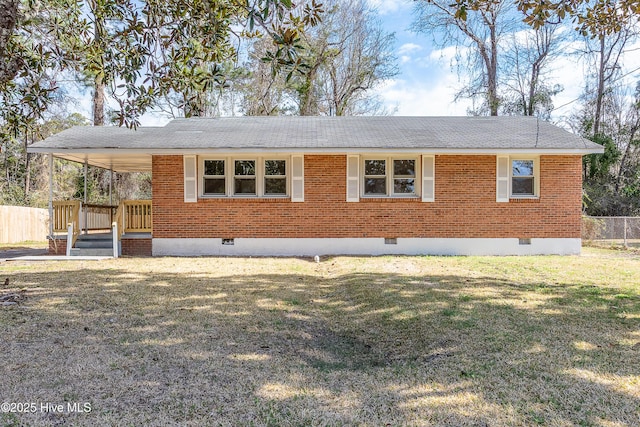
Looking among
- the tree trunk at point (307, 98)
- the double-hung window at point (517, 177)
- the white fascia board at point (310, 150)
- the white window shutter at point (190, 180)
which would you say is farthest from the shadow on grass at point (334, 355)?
the tree trunk at point (307, 98)

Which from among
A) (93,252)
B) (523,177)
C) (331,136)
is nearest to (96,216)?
(93,252)

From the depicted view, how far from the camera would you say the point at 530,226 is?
40.4 feet

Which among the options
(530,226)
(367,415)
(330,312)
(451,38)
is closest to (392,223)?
(530,226)

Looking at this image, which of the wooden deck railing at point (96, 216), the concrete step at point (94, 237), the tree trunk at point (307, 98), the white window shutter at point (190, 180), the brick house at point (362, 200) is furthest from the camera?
the tree trunk at point (307, 98)

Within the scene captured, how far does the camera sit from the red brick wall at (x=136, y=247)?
12.8 metres

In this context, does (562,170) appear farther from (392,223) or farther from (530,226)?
(392,223)

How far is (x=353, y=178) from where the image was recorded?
12164mm

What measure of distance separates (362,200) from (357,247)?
1.34 metres

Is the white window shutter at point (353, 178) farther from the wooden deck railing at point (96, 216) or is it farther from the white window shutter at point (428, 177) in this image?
the wooden deck railing at point (96, 216)

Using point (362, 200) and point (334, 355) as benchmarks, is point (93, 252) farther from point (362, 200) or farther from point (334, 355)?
point (334, 355)

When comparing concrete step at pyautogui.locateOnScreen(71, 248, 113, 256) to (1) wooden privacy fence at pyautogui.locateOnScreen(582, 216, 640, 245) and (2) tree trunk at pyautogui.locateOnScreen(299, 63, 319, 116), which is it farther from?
(1) wooden privacy fence at pyautogui.locateOnScreen(582, 216, 640, 245)

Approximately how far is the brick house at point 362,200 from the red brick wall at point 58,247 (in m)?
2.56

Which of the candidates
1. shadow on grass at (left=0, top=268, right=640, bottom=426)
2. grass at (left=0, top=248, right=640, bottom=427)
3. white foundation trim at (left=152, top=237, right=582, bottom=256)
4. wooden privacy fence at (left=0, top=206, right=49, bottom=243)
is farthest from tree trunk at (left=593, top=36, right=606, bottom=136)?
wooden privacy fence at (left=0, top=206, right=49, bottom=243)

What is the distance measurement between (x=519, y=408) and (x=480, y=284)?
4.68 meters
